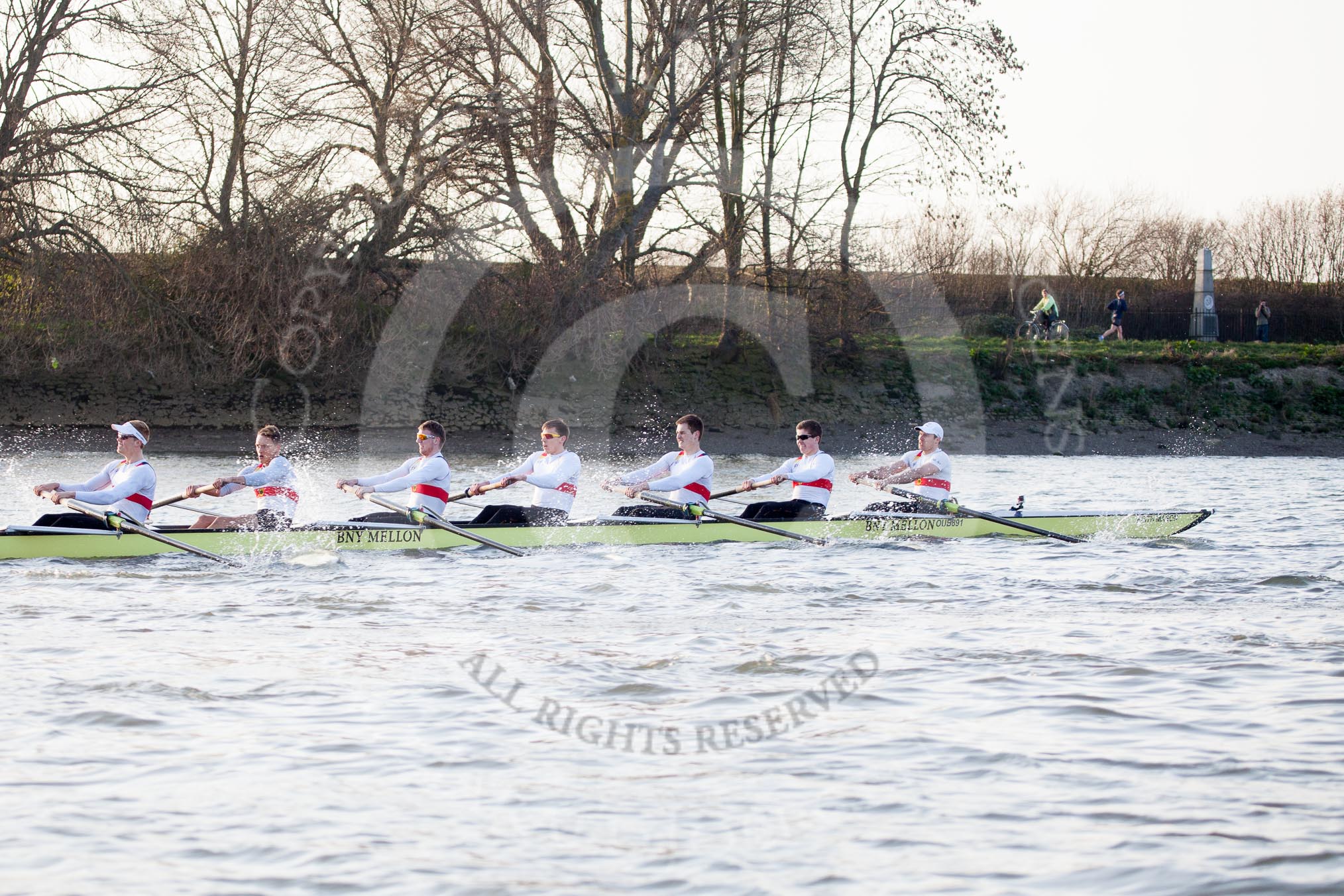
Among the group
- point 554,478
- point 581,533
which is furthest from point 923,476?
point 554,478

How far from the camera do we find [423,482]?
→ 44.9 feet

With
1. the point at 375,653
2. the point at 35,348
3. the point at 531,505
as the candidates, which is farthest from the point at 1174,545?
the point at 35,348

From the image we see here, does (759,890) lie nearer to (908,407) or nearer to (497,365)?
(497,365)

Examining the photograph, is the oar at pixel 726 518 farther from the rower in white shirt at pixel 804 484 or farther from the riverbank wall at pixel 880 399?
the riverbank wall at pixel 880 399

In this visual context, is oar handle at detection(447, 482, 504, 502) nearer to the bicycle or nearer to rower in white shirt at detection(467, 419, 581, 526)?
rower in white shirt at detection(467, 419, 581, 526)

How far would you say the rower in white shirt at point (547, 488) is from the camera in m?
13.9

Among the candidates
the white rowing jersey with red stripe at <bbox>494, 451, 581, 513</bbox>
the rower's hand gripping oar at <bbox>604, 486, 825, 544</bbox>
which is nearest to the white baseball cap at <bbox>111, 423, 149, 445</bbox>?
the white rowing jersey with red stripe at <bbox>494, 451, 581, 513</bbox>

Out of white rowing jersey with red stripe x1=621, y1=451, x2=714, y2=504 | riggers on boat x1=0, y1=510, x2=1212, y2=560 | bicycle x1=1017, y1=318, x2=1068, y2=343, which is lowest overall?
riggers on boat x1=0, y1=510, x2=1212, y2=560

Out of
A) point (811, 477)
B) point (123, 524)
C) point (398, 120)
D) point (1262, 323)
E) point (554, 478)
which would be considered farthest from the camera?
point (1262, 323)

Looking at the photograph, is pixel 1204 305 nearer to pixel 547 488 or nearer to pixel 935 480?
pixel 935 480

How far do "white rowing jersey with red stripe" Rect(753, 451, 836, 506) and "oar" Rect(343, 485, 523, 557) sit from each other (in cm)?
302

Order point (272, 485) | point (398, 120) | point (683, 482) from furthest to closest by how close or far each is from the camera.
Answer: point (398, 120) → point (683, 482) → point (272, 485)

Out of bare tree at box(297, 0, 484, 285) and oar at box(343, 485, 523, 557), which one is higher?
bare tree at box(297, 0, 484, 285)

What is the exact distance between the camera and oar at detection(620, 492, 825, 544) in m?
14.2
